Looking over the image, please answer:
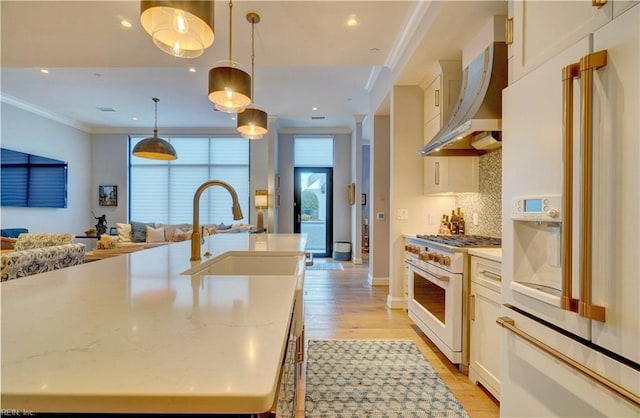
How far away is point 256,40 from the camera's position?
2830 millimetres

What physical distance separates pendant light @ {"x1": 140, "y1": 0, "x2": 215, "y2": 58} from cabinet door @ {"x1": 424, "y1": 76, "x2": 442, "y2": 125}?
2217mm

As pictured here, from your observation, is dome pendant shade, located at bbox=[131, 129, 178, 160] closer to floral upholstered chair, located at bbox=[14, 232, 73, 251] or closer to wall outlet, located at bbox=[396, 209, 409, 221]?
floral upholstered chair, located at bbox=[14, 232, 73, 251]

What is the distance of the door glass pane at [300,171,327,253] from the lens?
24.1ft

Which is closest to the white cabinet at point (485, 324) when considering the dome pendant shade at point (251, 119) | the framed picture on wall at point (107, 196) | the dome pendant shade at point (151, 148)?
the dome pendant shade at point (251, 119)

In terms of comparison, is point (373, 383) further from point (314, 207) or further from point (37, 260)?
point (314, 207)

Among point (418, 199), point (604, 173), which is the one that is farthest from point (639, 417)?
point (418, 199)

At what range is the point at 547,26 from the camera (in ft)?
3.48

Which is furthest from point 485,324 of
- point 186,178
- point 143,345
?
point 186,178

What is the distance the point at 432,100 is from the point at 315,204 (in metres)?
4.59

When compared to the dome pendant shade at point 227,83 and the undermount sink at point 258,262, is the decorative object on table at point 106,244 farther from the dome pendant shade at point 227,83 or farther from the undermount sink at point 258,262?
the undermount sink at point 258,262

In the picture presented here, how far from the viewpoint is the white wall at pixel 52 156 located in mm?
5172

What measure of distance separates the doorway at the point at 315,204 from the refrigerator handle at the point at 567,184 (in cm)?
642

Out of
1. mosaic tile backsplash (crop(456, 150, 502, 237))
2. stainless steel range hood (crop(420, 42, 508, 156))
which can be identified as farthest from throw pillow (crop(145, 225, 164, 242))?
mosaic tile backsplash (crop(456, 150, 502, 237))

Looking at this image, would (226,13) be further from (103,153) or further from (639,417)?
(103,153)
